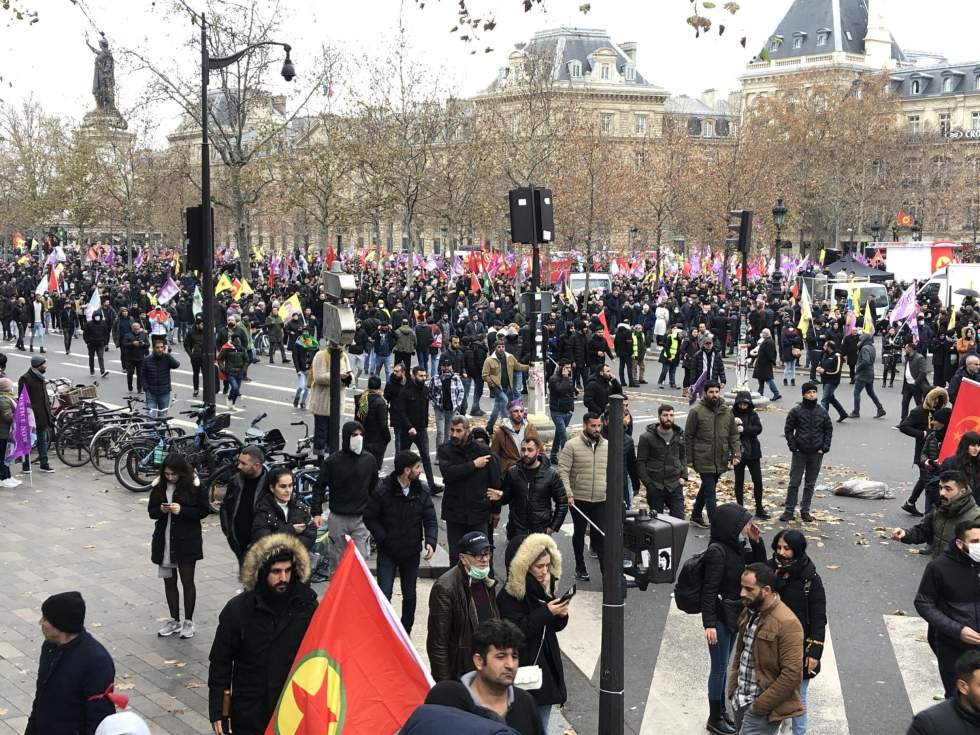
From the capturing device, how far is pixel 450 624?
235 inches

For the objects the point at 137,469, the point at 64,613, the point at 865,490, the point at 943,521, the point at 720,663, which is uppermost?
the point at 64,613

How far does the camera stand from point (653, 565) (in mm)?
6141

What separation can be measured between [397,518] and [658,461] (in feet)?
11.7

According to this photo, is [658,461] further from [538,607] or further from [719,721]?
[538,607]

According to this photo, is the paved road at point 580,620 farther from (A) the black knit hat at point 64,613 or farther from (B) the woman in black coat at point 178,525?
(A) the black knit hat at point 64,613

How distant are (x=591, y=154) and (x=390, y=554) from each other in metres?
44.4

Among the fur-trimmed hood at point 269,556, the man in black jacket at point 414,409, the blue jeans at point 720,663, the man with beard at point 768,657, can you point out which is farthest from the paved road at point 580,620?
the man in black jacket at point 414,409

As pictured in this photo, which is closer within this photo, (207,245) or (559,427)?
(559,427)

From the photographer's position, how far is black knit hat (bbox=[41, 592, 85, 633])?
16.9ft

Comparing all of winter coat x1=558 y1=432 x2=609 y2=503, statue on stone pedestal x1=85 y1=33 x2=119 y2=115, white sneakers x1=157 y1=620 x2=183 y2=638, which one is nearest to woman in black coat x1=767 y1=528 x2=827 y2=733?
winter coat x1=558 y1=432 x2=609 y2=503

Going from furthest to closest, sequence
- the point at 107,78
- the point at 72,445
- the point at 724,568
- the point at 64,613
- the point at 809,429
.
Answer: the point at 107,78
the point at 72,445
the point at 809,429
the point at 724,568
the point at 64,613

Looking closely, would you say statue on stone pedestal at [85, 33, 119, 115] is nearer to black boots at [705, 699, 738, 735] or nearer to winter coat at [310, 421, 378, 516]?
winter coat at [310, 421, 378, 516]

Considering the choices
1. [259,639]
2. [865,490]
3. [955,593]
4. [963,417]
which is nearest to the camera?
[259,639]

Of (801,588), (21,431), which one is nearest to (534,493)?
(801,588)
